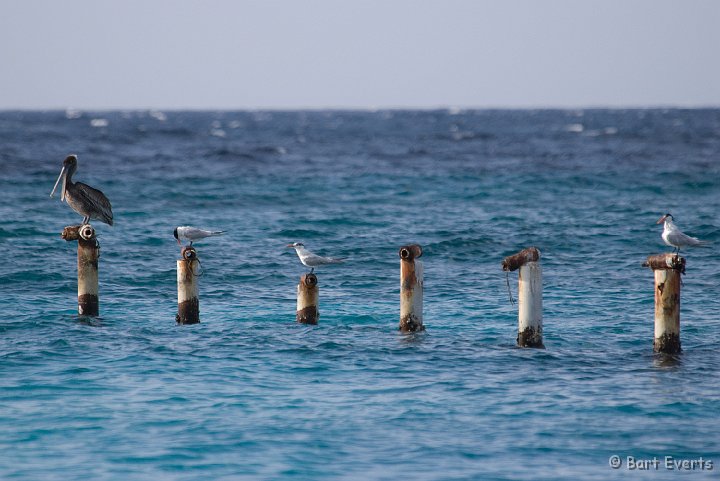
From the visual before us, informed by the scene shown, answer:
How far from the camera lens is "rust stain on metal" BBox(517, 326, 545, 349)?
1467cm

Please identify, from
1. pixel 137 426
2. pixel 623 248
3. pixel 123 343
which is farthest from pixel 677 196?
pixel 137 426

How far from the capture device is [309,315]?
54.1ft

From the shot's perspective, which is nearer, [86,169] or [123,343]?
[123,343]

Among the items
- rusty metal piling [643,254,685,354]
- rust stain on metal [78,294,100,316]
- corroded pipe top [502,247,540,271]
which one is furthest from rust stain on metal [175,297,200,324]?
rusty metal piling [643,254,685,354]

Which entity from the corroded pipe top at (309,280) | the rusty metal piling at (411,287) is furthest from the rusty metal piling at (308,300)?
the rusty metal piling at (411,287)

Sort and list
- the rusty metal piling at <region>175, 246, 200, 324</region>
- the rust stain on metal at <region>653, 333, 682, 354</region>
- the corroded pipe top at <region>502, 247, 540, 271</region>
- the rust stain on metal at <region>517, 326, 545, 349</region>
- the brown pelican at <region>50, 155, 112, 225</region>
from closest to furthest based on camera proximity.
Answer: the corroded pipe top at <region>502, 247, 540, 271</region>
the rust stain on metal at <region>653, 333, 682, 354</region>
the rust stain on metal at <region>517, 326, 545, 349</region>
the rusty metal piling at <region>175, 246, 200, 324</region>
the brown pelican at <region>50, 155, 112, 225</region>

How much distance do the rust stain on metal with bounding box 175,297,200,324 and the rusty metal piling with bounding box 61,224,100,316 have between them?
1.41 meters

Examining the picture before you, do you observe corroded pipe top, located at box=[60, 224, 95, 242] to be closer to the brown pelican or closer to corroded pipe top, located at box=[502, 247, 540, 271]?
the brown pelican

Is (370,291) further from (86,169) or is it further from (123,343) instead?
(86,169)

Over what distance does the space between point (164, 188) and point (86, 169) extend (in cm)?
1019

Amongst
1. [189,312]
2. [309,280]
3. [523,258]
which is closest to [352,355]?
[309,280]

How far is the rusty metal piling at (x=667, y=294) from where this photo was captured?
13594 mm

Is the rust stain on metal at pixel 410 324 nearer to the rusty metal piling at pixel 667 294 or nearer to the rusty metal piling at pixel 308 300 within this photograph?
the rusty metal piling at pixel 308 300

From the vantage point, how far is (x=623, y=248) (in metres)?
26.5
